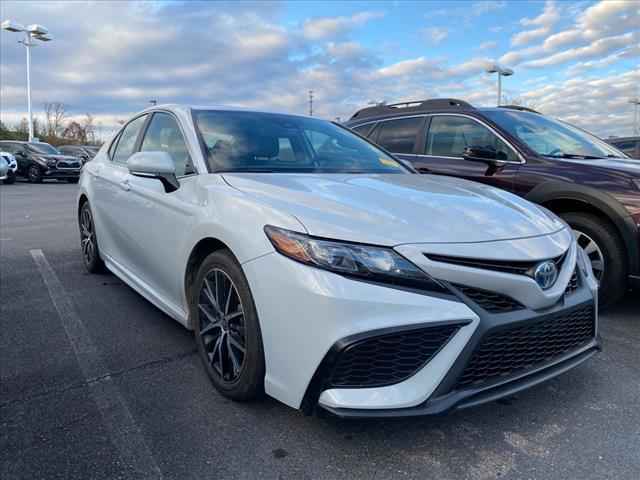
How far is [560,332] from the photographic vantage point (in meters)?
2.26

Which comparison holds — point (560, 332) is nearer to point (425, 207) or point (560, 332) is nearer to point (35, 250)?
point (425, 207)

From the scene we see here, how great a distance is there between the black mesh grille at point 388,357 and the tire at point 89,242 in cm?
342

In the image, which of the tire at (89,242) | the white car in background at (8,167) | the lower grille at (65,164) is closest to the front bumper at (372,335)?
the tire at (89,242)

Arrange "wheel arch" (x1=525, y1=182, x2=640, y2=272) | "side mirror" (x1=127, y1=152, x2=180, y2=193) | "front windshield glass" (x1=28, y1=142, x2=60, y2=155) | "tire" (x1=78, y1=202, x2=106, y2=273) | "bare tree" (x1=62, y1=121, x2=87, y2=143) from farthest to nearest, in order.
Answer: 1. "bare tree" (x1=62, y1=121, x2=87, y2=143)
2. "front windshield glass" (x1=28, y1=142, x2=60, y2=155)
3. "tire" (x1=78, y1=202, x2=106, y2=273)
4. "wheel arch" (x1=525, y1=182, x2=640, y2=272)
5. "side mirror" (x1=127, y1=152, x2=180, y2=193)

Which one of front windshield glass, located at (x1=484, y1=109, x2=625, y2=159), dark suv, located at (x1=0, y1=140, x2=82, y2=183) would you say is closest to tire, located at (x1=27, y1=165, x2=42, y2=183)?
dark suv, located at (x1=0, y1=140, x2=82, y2=183)

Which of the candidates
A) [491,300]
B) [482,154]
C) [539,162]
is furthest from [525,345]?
[482,154]

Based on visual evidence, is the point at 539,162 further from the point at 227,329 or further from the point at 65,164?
the point at 65,164

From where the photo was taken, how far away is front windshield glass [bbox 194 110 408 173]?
297 centimetres

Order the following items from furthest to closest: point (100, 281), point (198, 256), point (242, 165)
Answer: point (100, 281), point (242, 165), point (198, 256)

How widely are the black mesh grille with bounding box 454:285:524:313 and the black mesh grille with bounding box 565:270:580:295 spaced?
411 millimetres

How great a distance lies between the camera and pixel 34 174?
20.3 metres

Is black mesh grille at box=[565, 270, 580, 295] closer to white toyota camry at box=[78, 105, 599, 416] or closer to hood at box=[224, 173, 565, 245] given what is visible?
white toyota camry at box=[78, 105, 599, 416]

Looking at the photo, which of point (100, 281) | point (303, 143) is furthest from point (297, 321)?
point (100, 281)

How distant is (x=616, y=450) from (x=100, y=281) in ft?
13.6
